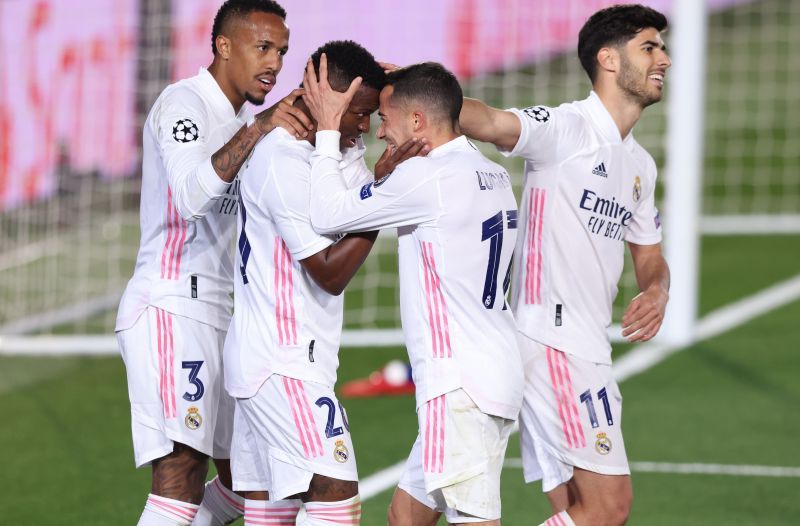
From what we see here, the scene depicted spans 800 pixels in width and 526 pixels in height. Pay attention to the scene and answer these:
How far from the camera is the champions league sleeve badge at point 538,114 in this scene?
220 inches

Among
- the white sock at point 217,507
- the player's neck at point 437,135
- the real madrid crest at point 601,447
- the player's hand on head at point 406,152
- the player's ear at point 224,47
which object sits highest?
the player's ear at point 224,47

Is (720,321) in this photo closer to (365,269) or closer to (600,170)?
(365,269)

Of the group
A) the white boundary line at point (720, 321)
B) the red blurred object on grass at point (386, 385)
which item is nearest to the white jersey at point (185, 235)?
the red blurred object on grass at point (386, 385)

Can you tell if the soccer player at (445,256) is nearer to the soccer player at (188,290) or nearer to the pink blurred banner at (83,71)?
the soccer player at (188,290)

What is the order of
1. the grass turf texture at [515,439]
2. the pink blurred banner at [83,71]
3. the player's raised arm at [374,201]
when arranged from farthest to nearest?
the pink blurred banner at [83,71] → the grass turf texture at [515,439] → the player's raised arm at [374,201]

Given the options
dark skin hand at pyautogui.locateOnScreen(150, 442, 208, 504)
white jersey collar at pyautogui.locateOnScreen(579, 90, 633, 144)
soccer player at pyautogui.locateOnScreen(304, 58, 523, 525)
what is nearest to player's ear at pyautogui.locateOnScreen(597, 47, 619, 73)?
white jersey collar at pyautogui.locateOnScreen(579, 90, 633, 144)

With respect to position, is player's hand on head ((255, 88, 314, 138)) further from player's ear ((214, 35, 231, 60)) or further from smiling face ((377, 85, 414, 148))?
player's ear ((214, 35, 231, 60))

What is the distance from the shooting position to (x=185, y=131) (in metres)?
5.25

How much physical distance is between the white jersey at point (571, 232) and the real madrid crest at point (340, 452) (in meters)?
1.09

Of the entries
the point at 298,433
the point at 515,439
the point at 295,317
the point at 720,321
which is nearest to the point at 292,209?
the point at 295,317

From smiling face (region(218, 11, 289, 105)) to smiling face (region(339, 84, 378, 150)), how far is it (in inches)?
25.8

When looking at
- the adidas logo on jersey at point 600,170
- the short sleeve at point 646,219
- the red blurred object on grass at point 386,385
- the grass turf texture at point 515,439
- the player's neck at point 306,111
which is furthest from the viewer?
the red blurred object on grass at point 386,385

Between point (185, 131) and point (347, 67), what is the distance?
69 centimetres

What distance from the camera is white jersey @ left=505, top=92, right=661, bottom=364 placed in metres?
5.69
